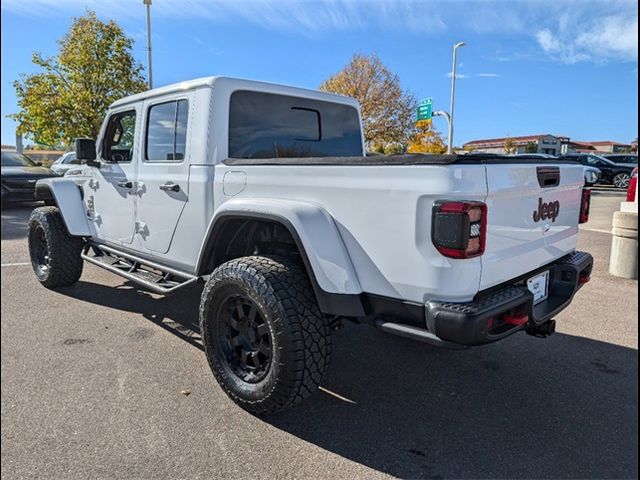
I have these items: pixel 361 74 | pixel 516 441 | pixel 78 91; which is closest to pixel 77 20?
pixel 78 91

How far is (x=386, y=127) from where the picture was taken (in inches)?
1109

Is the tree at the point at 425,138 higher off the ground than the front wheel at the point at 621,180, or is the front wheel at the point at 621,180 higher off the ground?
the tree at the point at 425,138

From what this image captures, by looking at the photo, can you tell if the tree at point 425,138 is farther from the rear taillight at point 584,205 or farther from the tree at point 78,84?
the rear taillight at point 584,205

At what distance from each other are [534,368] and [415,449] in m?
1.46

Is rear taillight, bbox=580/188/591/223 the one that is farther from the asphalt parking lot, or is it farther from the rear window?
the rear window

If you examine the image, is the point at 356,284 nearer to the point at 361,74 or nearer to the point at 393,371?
the point at 393,371

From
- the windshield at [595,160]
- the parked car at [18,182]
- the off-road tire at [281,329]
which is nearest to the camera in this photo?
the off-road tire at [281,329]

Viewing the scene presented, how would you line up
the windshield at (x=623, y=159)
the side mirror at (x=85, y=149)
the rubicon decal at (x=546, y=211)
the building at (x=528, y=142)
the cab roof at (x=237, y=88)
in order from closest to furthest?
1. the rubicon decal at (x=546, y=211)
2. the cab roof at (x=237, y=88)
3. the side mirror at (x=85, y=149)
4. the windshield at (x=623, y=159)
5. the building at (x=528, y=142)

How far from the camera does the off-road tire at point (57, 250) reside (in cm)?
495

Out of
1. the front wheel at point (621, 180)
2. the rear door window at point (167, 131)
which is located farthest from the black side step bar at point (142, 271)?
the front wheel at point (621, 180)

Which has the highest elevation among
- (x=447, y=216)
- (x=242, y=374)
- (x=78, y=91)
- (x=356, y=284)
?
(x=78, y=91)

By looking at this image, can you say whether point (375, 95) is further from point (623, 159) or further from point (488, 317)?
point (488, 317)

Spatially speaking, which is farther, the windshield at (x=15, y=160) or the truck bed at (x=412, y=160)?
the windshield at (x=15, y=160)

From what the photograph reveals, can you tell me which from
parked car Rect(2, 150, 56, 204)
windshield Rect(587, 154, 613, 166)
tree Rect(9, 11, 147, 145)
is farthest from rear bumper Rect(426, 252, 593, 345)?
windshield Rect(587, 154, 613, 166)
